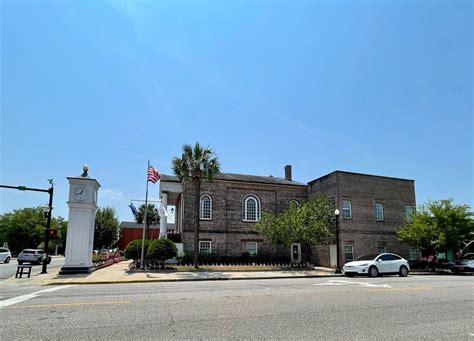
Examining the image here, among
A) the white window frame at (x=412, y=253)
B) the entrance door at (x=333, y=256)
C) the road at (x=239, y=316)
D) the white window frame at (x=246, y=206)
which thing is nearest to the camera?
the road at (x=239, y=316)

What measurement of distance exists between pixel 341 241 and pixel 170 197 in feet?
54.7

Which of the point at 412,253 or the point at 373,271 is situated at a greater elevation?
the point at 412,253

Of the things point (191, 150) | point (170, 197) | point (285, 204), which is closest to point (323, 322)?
point (191, 150)

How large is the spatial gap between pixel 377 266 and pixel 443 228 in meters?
9.31

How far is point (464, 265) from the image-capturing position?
25.1m

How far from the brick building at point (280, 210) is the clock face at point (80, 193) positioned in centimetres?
784

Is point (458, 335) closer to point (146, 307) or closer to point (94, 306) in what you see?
point (146, 307)

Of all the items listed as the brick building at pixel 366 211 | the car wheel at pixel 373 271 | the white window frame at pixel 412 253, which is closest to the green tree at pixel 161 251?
the car wheel at pixel 373 271

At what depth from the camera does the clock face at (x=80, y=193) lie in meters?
21.4

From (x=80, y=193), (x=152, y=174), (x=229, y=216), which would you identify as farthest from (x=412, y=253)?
(x=80, y=193)

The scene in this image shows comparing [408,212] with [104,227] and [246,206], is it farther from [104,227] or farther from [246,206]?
[104,227]

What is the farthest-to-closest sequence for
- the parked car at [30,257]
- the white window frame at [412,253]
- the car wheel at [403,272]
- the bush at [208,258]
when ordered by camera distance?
1. the parked car at [30,257]
2. the white window frame at [412,253]
3. the bush at [208,258]
4. the car wheel at [403,272]

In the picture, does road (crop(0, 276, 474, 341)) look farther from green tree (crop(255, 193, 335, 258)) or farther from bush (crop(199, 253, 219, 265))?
bush (crop(199, 253, 219, 265))

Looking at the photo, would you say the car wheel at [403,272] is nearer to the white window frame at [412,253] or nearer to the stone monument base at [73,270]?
the white window frame at [412,253]
